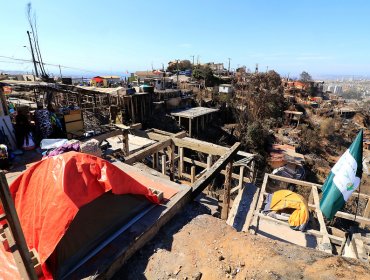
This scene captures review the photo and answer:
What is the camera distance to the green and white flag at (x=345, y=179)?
5562 millimetres

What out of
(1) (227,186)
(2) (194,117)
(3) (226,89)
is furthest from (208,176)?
(3) (226,89)

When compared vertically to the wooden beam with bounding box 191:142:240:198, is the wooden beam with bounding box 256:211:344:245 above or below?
below

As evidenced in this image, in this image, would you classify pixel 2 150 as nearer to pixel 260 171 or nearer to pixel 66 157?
pixel 66 157

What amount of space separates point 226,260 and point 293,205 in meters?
5.34

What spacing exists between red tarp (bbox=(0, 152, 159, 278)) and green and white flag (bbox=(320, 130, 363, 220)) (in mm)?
5507

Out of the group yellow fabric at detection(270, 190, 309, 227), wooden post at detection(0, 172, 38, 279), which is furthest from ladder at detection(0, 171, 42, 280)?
yellow fabric at detection(270, 190, 309, 227)

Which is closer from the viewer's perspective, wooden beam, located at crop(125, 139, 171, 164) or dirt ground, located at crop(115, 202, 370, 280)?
dirt ground, located at crop(115, 202, 370, 280)

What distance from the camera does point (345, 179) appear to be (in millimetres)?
5617

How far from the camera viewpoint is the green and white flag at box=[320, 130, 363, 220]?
219 inches

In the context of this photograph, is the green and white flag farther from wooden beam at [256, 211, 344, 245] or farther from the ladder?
the ladder

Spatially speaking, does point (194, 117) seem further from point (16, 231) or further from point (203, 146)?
point (16, 231)

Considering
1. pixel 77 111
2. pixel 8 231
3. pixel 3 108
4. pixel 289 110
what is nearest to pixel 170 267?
pixel 8 231

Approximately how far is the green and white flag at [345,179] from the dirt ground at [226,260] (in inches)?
138

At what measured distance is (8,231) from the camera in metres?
1.91
